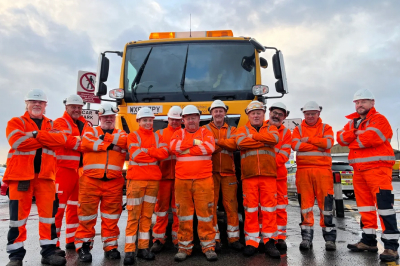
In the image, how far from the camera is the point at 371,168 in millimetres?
4395

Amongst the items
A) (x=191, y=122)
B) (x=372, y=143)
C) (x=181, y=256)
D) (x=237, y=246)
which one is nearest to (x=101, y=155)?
(x=191, y=122)

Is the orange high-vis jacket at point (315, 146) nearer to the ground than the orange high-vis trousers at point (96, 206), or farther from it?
farther from it

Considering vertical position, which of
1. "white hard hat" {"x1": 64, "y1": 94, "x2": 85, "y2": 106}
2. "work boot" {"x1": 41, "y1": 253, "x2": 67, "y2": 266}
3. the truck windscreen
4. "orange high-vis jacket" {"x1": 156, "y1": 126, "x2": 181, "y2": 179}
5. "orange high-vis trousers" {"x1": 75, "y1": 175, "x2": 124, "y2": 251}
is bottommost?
"work boot" {"x1": 41, "y1": 253, "x2": 67, "y2": 266}

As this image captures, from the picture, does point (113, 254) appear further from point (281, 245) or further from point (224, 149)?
point (281, 245)

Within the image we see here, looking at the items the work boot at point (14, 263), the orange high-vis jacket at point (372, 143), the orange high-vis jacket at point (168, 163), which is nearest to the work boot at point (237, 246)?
the orange high-vis jacket at point (168, 163)

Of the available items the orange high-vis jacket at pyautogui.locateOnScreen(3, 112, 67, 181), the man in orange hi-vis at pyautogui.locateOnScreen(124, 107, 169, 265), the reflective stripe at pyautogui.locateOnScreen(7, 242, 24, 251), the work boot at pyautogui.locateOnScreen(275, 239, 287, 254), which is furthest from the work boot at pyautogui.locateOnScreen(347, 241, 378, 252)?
the reflective stripe at pyautogui.locateOnScreen(7, 242, 24, 251)

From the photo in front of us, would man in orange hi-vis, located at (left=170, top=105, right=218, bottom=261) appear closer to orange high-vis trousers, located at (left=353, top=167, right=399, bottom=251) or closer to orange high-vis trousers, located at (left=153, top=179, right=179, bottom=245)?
orange high-vis trousers, located at (left=153, top=179, right=179, bottom=245)

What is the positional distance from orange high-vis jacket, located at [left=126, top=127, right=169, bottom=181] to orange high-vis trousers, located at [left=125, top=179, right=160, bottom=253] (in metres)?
0.09

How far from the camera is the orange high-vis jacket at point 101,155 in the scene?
4.29m

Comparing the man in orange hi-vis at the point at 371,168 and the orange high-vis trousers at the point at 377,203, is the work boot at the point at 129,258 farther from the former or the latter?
the orange high-vis trousers at the point at 377,203

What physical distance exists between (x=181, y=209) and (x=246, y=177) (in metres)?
1.01

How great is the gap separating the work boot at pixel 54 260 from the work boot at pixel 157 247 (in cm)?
113

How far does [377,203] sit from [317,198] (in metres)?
0.78

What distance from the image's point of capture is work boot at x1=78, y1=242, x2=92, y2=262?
4.09 m
